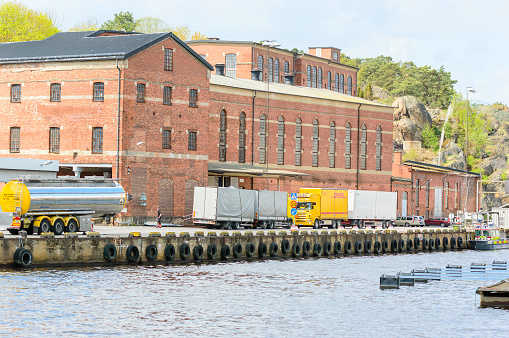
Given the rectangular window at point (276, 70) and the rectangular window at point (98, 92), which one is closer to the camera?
the rectangular window at point (98, 92)

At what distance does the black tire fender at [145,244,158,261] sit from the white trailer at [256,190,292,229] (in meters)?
19.7

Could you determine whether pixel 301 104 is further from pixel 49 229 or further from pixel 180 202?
pixel 49 229

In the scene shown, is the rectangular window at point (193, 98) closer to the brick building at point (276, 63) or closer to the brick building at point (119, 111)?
the brick building at point (119, 111)

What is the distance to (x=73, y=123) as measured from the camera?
227 feet

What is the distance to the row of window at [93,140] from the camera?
225ft

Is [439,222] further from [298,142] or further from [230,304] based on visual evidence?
[230,304]

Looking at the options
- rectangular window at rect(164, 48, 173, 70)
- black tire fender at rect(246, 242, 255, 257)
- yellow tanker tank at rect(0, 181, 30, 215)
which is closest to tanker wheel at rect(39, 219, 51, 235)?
yellow tanker tank at rect(0, 181, 30, 215)

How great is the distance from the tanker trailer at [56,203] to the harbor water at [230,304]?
6.50 m

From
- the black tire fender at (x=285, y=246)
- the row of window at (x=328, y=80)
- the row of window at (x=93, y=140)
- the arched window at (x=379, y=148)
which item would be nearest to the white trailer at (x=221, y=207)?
the black tire fender at (x=285, y=246)

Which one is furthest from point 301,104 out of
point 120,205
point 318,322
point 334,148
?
point 318,322

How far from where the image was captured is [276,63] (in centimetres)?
10850

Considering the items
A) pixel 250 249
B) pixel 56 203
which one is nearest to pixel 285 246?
pixel 250 249

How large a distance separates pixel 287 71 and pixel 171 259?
63.3 m

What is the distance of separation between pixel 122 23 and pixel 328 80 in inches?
1714
